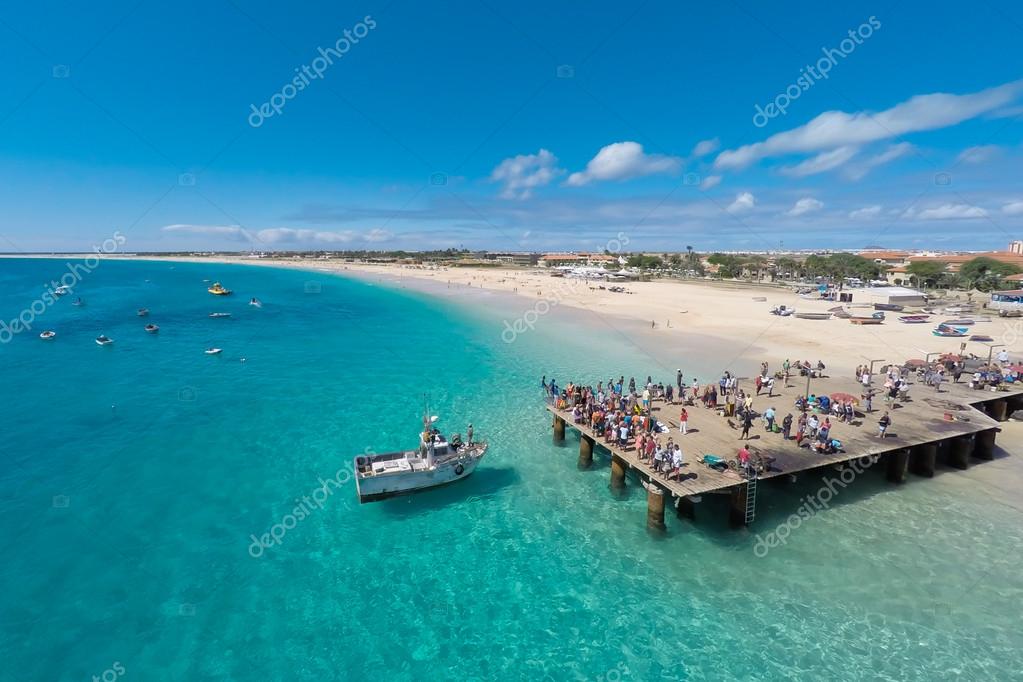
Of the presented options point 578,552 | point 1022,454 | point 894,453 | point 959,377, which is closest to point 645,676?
point 578,552

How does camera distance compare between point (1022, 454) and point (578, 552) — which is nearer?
point (578, 552)

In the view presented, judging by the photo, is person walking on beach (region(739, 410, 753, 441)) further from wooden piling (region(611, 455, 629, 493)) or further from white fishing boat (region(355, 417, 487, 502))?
white fishing boat (region(355, 417, 487, 502))

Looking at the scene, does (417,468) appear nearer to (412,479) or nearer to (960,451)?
(412,479)

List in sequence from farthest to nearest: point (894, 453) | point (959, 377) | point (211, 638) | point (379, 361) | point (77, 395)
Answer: point (379, 361), point (77, 395), point (959, 377), point (894, 453), point (211, 638)

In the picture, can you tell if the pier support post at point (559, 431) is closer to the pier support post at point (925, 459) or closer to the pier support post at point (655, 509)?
the pier support post at point (655, 509)

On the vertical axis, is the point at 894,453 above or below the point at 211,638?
above

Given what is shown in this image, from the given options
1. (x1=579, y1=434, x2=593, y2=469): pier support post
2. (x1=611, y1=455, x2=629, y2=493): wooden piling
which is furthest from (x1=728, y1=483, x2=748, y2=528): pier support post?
(x1=579, y1=434, x2=593, y2=469): pier support post

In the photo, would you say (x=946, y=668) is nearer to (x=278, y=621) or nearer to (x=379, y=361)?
(x=278, y=621)
